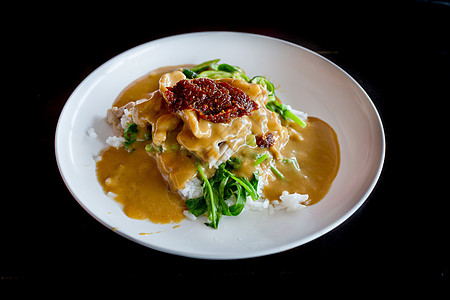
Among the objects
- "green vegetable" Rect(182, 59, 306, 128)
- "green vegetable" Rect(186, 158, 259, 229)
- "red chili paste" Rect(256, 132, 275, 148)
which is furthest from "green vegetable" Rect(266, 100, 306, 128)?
"green vegetable" Rect(186, 158, 259, 229)

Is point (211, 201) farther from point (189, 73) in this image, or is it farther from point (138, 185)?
point (189, 73)

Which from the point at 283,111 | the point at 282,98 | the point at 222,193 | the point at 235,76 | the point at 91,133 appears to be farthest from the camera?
the point at 282,98

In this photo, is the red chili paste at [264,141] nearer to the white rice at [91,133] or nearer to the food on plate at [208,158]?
the food on plate at [208,158]

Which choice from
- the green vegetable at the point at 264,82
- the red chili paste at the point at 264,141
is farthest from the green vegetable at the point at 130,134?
the green vegetable at the point at 264,82

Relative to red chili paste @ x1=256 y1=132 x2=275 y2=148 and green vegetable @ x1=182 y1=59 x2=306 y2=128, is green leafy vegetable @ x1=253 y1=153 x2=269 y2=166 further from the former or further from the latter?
green vegetable @ x1=182 y1=59 x2=306 y2=128

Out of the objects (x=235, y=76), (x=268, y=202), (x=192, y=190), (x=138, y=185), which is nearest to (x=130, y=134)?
(x=138, y=185)

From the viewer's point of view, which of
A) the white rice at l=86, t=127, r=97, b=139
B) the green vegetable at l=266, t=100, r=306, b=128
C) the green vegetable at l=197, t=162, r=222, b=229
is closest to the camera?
the green vegetable at l=197, t=162, r=222, b=229
